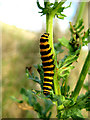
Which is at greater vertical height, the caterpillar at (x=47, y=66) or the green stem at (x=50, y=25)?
the green stem at (x=50, y=25)

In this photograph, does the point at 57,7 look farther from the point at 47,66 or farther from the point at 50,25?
the point at 47,66

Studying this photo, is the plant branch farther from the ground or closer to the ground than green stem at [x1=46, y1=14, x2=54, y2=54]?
farther from the ground

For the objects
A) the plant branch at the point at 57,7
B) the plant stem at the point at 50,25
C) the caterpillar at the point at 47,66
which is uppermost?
the plant branch at the point at 57,7

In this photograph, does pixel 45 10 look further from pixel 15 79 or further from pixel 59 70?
pixel 15 79

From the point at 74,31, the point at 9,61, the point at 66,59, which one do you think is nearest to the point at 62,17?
the point at 74,31

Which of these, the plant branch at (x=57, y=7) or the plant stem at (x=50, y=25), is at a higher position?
the plant branch at (x=57, y=7)

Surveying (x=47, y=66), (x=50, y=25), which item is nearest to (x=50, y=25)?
(x=50, y=25)

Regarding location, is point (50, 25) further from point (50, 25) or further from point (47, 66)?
point (47, 66)

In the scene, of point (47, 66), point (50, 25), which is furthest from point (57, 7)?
point (47, 66)

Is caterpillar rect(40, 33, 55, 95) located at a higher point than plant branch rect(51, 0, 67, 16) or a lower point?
lower

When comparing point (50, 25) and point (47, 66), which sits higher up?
point (50, 25)

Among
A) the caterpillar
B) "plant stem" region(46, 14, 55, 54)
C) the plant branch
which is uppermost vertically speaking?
the plant branch

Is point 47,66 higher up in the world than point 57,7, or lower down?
lower down
